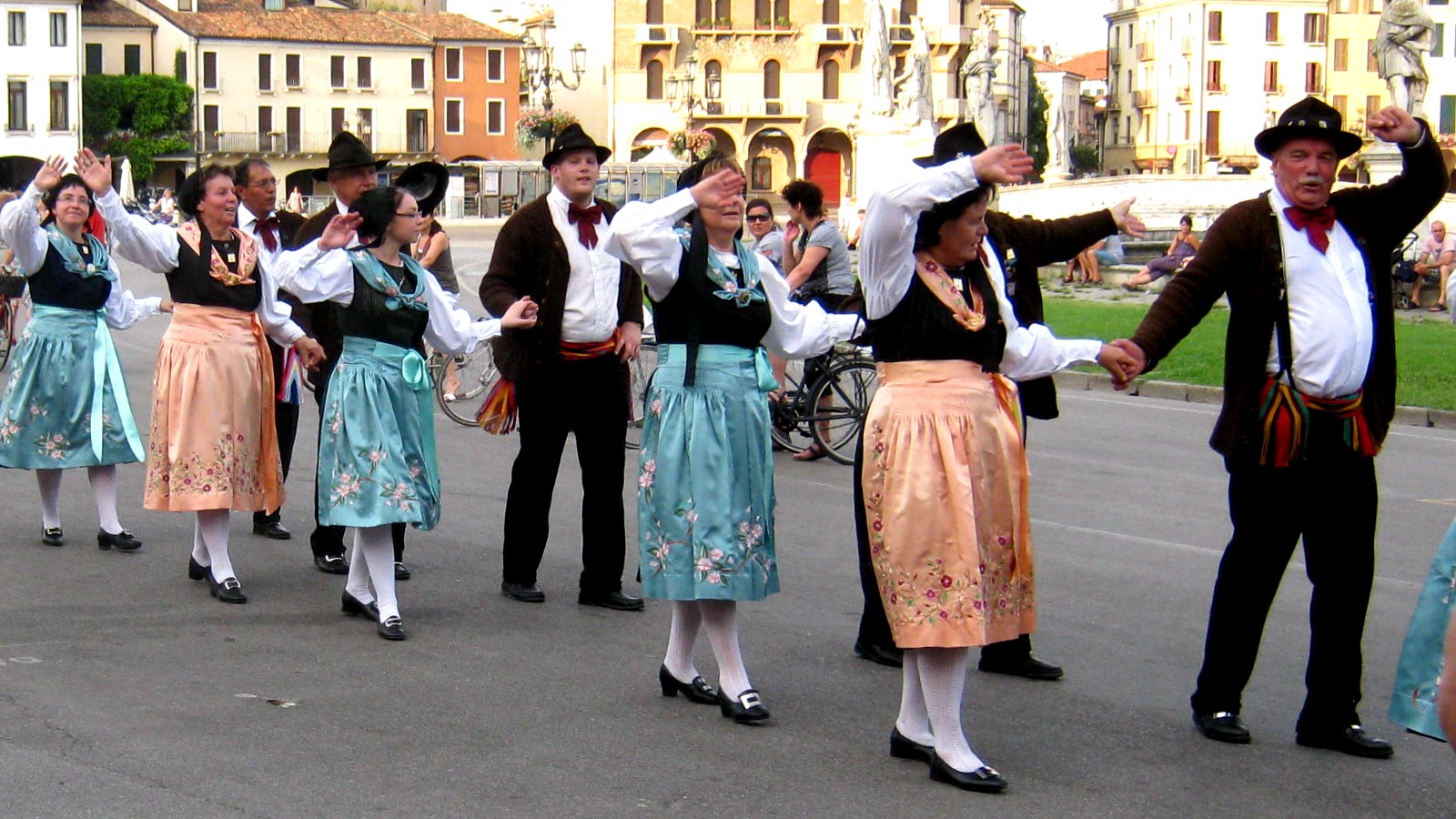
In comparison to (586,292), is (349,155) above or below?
above

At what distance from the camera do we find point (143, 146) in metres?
97.6

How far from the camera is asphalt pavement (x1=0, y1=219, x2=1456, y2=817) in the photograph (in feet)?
17.5

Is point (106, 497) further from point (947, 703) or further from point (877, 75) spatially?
point (877, 75)

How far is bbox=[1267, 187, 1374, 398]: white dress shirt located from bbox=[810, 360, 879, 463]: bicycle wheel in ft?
23.1

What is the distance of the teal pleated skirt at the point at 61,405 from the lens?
9320 mm

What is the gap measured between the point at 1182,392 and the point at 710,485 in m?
12.6

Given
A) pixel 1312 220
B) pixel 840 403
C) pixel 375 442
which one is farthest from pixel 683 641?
pixel 840 403

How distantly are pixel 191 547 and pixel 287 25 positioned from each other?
98428mm

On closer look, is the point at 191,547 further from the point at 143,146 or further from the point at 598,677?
the point at 143,146

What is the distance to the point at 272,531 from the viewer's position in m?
9.70

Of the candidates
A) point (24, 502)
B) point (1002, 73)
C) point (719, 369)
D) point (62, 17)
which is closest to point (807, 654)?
point (719, 369)

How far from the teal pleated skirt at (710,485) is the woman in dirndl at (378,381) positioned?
4.23 feet

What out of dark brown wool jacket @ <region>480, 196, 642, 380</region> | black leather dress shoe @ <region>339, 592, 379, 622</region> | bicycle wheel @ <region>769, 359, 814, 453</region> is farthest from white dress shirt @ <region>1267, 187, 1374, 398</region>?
bicycle wheel @ <region>769, 359, 814, 453</region>

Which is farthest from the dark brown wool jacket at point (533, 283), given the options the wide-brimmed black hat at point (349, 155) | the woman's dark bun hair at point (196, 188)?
the woman's dark bun hair at point (196, 188)
